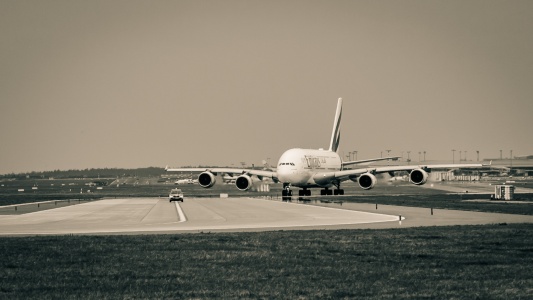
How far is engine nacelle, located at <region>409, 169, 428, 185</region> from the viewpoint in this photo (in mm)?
73438

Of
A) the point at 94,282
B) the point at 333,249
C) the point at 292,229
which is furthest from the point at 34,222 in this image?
the point at 94,282

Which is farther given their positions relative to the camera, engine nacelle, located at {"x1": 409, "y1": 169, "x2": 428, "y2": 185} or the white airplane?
the white airplane

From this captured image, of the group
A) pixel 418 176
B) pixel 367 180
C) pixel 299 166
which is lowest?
pixel 367 180

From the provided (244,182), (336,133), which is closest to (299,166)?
(244,182)

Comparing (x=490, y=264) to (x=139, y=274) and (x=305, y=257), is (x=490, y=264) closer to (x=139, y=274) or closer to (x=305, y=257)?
(x=305, y=257)

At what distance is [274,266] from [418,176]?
53874 millimetres

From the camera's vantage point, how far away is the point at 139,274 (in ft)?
66.4

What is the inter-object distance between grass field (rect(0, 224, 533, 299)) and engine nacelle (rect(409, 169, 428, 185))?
134 feet

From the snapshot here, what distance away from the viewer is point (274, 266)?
21891 mm

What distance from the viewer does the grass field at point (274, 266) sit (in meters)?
17.2

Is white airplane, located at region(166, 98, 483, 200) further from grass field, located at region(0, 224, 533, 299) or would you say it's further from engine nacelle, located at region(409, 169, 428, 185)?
grass field, located at region(0, 224, 533, 299)

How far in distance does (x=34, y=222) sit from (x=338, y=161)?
A: 174 feet

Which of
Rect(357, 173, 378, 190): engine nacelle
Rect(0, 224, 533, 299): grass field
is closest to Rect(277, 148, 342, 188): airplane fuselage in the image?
Rect(357, 173, 378, 190): engine nacelle

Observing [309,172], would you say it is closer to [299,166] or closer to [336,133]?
[299,166]
